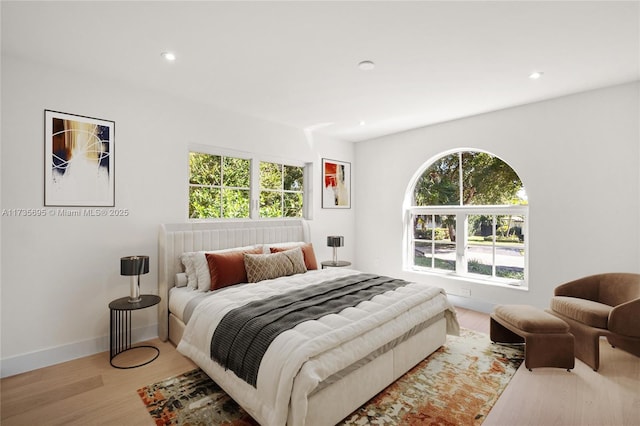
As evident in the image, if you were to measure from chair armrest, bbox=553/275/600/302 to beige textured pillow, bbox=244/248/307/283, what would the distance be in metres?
2.77

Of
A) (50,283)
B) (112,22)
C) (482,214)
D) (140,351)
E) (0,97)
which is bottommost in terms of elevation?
(140,351)

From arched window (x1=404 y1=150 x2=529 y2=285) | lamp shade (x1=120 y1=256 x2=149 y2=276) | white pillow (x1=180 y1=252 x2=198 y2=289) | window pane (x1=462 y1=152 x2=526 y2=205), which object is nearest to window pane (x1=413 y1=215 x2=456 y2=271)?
arched window (x1=404 y1=150 x2=529 y2=285)

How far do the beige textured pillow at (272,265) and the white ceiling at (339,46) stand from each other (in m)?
1.80

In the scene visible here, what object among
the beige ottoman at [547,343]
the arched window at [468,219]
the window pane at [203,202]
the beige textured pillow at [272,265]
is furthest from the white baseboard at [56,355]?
the arched window at [468,219]

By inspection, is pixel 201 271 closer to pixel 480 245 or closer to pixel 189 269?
pixel 189 269

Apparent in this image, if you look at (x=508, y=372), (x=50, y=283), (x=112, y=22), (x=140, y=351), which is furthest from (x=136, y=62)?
(x=508, y=372)

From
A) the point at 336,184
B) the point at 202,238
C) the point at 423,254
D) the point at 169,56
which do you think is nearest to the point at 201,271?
the point at 202,238

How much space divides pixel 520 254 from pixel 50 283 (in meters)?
5.11

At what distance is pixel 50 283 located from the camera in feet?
8.93

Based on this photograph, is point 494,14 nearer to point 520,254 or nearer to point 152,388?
point 520,254

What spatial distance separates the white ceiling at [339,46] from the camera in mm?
1990

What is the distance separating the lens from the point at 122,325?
3035 mm

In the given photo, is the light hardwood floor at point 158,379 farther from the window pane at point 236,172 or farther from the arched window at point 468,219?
the window pane at point 236,172

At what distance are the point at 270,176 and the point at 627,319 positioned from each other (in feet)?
13.2
